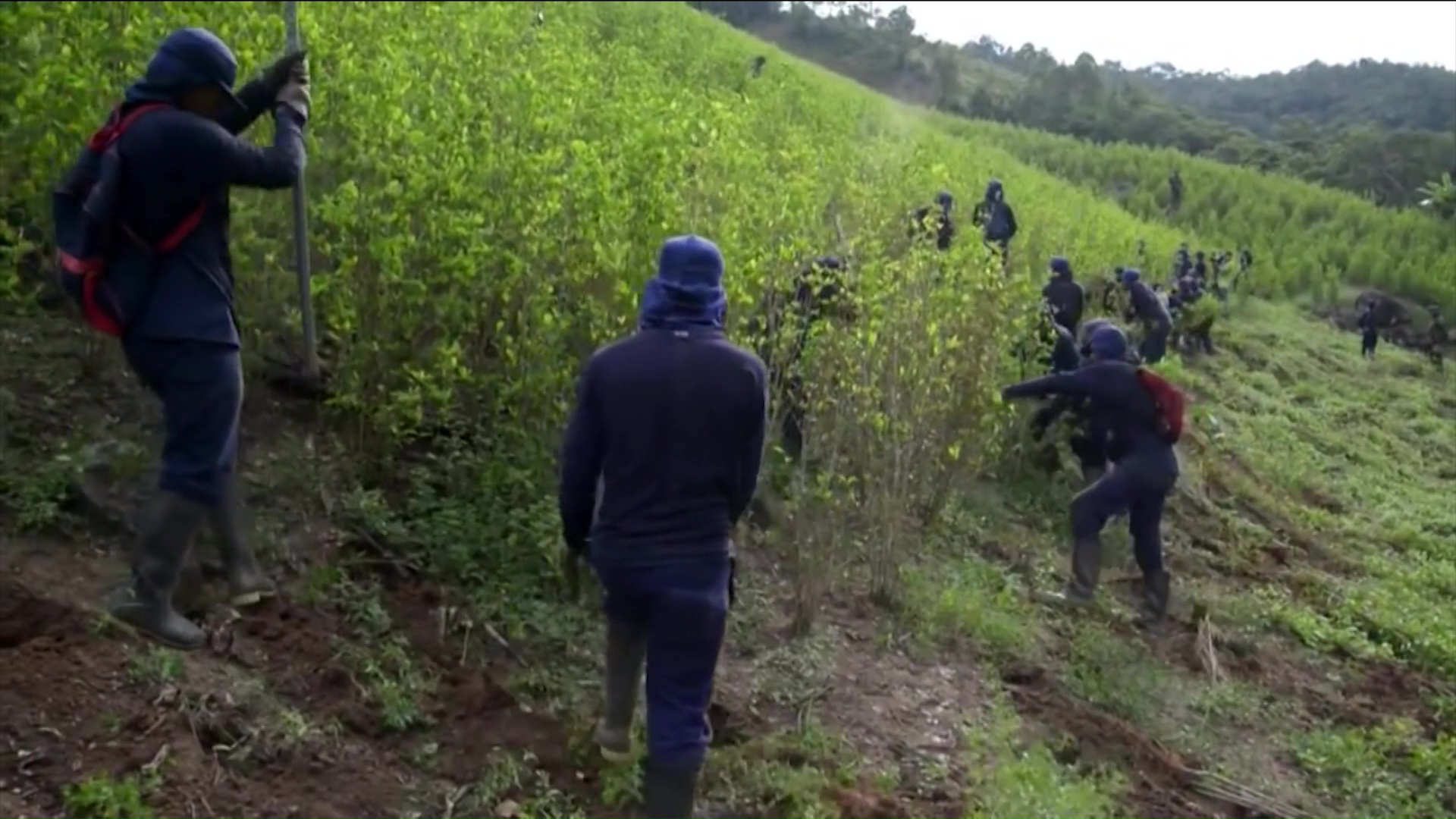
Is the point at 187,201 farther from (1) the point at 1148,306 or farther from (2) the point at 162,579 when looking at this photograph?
(1) the point at 1148,306

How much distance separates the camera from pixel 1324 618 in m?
10.2

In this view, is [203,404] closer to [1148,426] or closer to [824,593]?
[824,593]

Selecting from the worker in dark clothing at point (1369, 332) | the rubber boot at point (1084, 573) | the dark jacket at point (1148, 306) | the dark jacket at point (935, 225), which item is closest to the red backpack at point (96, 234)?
the dark jacket at point (935, 225)

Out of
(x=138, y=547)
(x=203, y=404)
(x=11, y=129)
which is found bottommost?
(x=138, y=547)

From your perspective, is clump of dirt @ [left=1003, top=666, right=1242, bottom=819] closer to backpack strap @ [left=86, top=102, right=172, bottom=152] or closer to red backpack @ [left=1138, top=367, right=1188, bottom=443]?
red backpack @ [left=1138, top=367, right=1188, bottom=443]

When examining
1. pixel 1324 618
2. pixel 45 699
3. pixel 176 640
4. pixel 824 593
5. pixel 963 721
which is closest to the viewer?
pixel 45 699

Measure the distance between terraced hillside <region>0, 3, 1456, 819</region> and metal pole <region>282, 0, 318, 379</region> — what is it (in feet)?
0.40

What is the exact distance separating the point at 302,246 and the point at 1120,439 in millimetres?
5082

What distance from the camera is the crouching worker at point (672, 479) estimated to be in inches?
173

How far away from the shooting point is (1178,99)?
45.2m

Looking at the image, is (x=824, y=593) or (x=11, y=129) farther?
(x=824, y=593)

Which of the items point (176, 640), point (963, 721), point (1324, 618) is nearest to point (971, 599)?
point (963, 721)

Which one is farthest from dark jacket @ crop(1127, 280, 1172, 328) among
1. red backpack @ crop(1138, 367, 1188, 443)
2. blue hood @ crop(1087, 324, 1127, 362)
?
red backpack @ crop(1138, 367, 1188, 443)

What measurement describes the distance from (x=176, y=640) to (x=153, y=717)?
0.35 m
